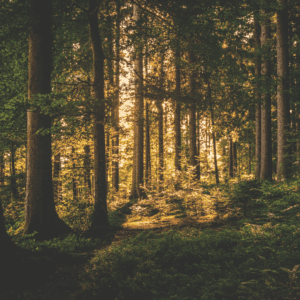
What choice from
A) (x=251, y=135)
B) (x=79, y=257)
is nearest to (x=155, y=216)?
(x=79, y=257)

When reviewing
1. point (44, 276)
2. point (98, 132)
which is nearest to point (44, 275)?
point (44, 276)

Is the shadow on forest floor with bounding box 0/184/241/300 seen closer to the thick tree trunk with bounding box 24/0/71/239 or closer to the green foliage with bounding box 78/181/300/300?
the green foliage with bounding box 78/181/300/300

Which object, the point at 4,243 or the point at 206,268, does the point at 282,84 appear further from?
the point at 4,243

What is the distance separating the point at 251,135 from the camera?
20203 millimetres

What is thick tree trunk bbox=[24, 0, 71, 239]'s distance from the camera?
7289 mm

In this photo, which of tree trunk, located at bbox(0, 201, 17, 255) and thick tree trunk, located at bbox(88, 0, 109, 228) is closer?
tree trunk, located at bbox(0, 201, 17, 255)

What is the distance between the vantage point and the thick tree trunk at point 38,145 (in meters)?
7.29

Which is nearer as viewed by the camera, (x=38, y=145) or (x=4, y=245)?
(x=4, y=245)

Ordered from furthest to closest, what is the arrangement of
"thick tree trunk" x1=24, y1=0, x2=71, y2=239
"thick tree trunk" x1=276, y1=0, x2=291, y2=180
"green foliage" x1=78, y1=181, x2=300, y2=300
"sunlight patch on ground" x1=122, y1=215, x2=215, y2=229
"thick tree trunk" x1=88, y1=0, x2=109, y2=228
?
"thick tree trunk" x1=276, y1=0, x2=291, y2=180, "sunlight patch on ground" x1=122, y1=215, x2=215, y2=229, "thick tree trunk" x1=88, y1=0, x2=109, y2=228, "thick tree trunk" x1=24, y1=0, x2=71, y2=239, "green foliage" x1=78, y1=181, x2=300, y2=300

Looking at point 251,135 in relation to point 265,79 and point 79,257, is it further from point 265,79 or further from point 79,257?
point 79,257

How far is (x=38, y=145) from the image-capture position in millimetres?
7383

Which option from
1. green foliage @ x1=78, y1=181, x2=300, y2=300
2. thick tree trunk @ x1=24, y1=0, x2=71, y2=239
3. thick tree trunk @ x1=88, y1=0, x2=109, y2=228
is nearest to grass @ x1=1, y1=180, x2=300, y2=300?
green foliage @ x1=78, y1=181, x2=300, y2=300

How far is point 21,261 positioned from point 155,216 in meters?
6.95

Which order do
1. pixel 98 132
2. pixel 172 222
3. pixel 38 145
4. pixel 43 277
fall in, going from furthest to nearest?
pixel 172 222
pixel 98 132
pixel 38 145
pixel 43 277
